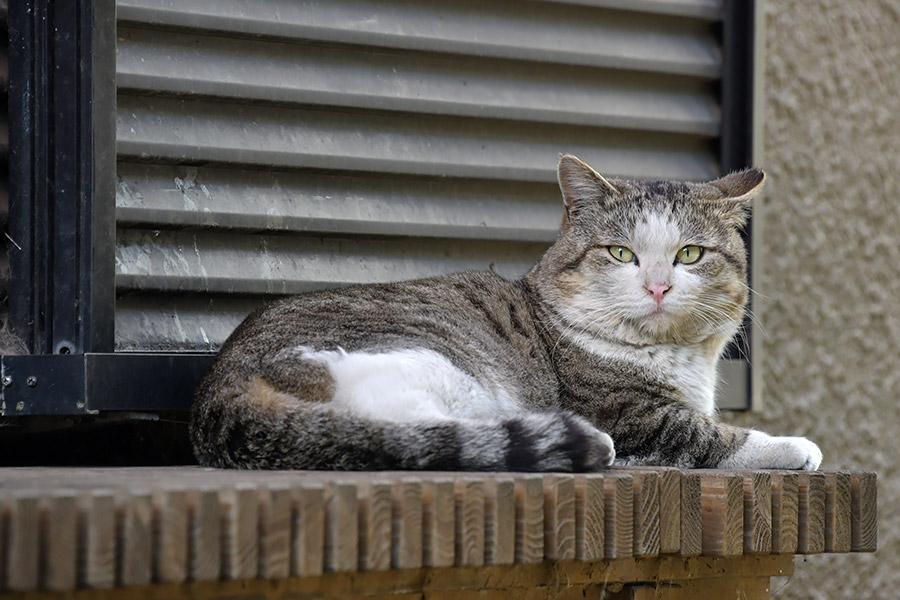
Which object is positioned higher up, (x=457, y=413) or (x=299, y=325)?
(x=299, y=325)

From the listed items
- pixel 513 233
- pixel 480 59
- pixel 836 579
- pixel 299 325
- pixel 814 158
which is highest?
pixel 480 59

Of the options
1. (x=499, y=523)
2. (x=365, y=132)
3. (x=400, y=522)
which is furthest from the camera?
(x=365, y=132)

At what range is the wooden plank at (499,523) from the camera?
1693mm

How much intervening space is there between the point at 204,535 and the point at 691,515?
1046 millimetres

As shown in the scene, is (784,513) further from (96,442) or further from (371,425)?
(96,442)

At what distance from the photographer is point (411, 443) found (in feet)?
6.70

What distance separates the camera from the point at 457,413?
2.55 m

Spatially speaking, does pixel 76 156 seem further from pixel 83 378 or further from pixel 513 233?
pixel 513 233

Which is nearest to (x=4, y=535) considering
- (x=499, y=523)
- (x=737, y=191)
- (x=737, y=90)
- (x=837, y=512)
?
(x=499, y=523)

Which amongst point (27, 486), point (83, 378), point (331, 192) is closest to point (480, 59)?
point (331, 192)

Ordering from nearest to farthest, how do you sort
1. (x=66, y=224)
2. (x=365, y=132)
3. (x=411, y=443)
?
1. (x=411, y=443)
2. (x=66, y=224)
3. (x=365, y=132)

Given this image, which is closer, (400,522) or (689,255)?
(400,522)

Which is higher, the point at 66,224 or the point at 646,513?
the point at 66,224

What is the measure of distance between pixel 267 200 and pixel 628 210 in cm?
114
